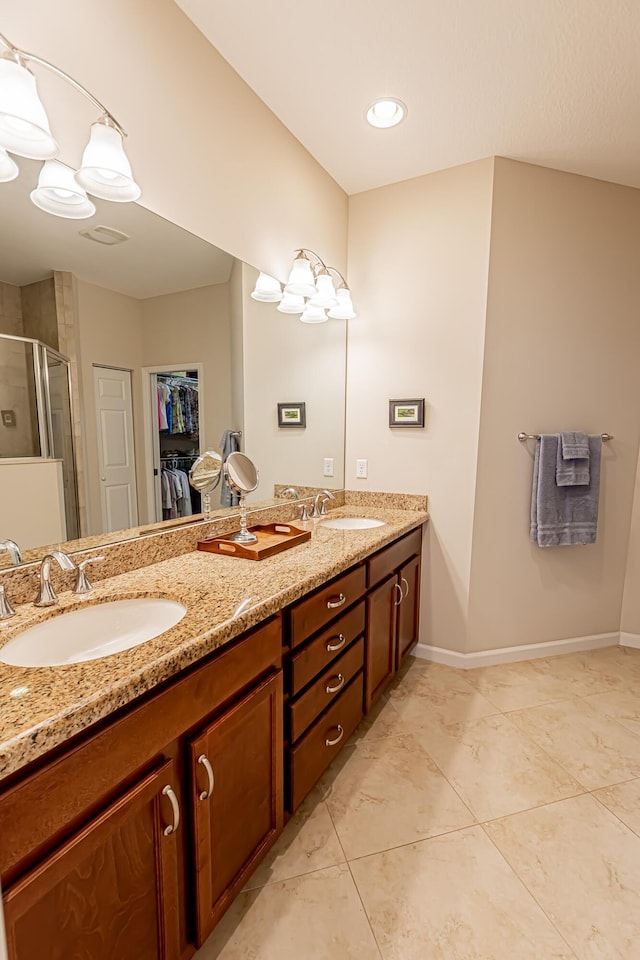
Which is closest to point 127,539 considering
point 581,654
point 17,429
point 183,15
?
point 17,429

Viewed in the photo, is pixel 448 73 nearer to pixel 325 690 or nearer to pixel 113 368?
pixel 113 368

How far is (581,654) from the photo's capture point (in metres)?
2.61

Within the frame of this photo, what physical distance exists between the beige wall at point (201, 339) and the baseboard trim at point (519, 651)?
174cm

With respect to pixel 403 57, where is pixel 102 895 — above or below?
below

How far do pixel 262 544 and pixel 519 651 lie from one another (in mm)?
1751

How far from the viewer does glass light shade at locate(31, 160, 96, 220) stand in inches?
44.0

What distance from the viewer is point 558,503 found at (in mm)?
2369

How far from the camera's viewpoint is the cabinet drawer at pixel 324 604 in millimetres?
1302

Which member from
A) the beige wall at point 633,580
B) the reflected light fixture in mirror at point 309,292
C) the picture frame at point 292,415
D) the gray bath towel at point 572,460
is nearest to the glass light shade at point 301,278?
the reflected light fixture in mirror at point 309,292

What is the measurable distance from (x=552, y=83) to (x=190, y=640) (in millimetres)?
2342

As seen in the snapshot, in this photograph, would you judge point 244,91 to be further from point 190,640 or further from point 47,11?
point 190,640

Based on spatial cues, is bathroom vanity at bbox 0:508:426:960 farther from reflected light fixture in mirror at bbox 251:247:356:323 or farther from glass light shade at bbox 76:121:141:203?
reflected light fixture in mirror at bbox 251:247:356:323

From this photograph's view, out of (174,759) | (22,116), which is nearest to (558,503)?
(174,759)

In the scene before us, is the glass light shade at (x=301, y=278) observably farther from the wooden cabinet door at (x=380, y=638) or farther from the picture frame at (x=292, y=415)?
the wooden cabinet door at (x=380, y=638)
